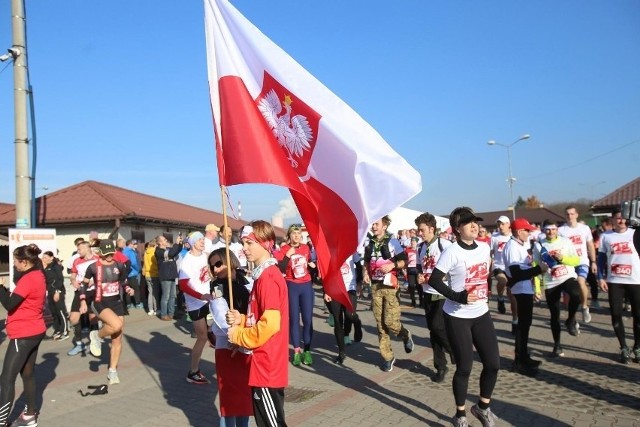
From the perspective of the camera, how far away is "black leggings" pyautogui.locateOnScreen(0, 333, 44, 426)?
18.4 feet

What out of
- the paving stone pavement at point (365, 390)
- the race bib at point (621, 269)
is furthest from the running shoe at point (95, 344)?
the race bib at point (621, 269)

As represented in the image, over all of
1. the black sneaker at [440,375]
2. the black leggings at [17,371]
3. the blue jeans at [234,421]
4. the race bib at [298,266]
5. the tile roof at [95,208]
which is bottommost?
the black sneaker at [440,375]

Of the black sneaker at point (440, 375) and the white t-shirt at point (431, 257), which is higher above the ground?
the white t-shirt at point (431, 257)

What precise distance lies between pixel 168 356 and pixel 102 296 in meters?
2.41

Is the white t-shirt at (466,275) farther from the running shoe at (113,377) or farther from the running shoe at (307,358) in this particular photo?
the running shoe at (113,377)

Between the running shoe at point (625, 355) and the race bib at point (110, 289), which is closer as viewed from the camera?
the running shoe at point (625, 355)

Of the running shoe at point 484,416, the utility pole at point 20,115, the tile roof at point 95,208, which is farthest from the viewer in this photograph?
the tile roof at point 95,208

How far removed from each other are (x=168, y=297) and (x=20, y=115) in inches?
223

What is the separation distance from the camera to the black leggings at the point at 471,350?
16.8 feet

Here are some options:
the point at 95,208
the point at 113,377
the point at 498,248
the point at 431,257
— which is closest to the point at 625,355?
the point at 431,257

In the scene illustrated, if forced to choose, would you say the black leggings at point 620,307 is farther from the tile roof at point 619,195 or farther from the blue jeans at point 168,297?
the tile roof at point 619,195

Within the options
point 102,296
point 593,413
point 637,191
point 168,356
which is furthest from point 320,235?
point 637,191

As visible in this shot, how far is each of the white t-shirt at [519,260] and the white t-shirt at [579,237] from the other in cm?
296

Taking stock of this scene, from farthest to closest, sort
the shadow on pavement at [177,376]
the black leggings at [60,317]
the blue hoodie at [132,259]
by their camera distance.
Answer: the blue hoodie at [132,259] → the black leggings at [60,317] → the shadow on pavement at [177,376]
